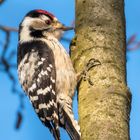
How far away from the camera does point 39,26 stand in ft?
11.4

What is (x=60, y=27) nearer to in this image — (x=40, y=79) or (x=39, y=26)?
(x=39, y=26)

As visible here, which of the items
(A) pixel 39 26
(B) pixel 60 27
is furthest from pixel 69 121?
(A) pixel 39 26

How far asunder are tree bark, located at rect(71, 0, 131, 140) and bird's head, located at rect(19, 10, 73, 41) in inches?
29.4

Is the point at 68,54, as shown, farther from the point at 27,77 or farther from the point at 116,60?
the point at 116,60

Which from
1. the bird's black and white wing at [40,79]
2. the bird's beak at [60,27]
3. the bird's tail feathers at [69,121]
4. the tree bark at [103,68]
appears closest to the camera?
the tree bark at [103,68]

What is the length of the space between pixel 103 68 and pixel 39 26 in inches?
55.4

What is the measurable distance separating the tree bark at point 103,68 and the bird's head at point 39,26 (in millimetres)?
747

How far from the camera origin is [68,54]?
10.0ft

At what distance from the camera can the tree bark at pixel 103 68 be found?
72.1 inches

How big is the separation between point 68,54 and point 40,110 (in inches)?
21.3

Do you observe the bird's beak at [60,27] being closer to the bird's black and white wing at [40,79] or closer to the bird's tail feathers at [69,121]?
the bird's black and white wing at [40,79]

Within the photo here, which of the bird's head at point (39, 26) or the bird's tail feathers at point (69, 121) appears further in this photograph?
the bird's head at point (39, 26)

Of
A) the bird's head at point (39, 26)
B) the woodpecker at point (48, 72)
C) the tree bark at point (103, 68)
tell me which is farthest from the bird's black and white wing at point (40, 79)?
the tree bark at point (103, 68)

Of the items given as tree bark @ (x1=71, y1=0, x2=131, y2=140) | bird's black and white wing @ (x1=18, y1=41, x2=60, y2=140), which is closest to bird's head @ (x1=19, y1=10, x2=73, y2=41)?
bird's black and white wing @ (x1=18, y1=41, x2=60, y2=140)
